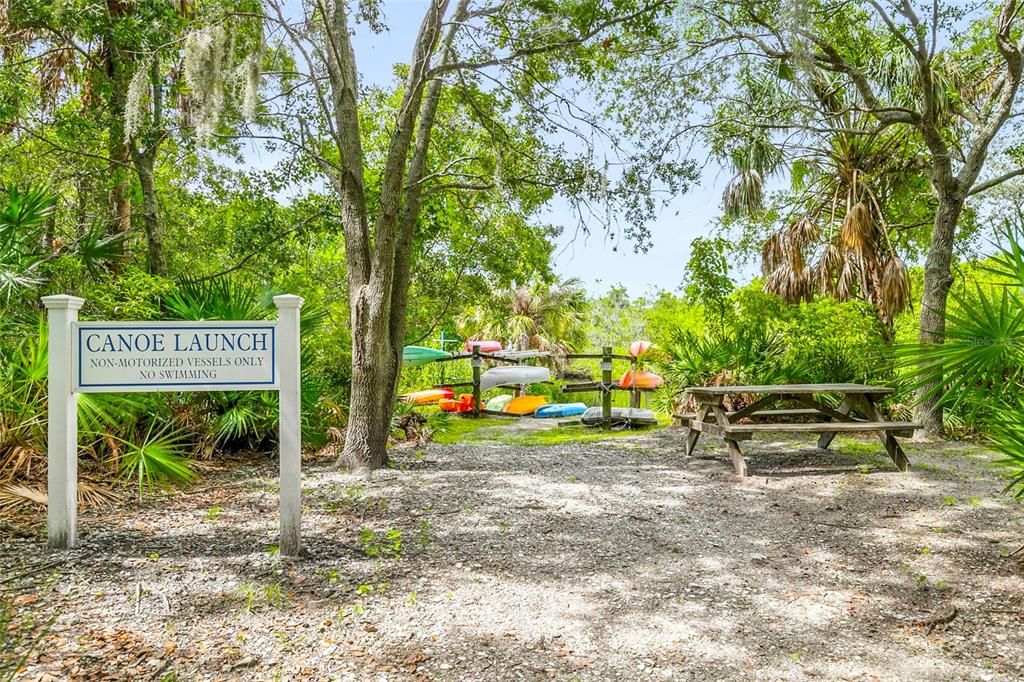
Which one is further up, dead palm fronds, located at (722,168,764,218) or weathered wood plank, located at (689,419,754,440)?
dead palm fronds, located at (722,168,764,218)

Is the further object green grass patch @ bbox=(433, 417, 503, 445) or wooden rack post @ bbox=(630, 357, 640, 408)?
wooden rack post @ bbox=(630, 357, 640, 408)

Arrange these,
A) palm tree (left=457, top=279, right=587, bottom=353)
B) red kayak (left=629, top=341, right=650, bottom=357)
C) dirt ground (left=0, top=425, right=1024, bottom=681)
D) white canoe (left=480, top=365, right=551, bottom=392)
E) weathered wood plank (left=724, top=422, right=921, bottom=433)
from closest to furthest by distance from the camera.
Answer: dirt ground (left=0, top=425, right=1024, bottom=681)
weathered wood plank (left=724, top=422, right=921, bottom=433)
red kayak (left=629, top=341, right=650, bottom=357)
white canoe (left=480, top=365, right=551, bottom=392)
palm tree (left=457, top=279, right=587, bottom=353)

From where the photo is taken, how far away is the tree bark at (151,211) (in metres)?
8.05

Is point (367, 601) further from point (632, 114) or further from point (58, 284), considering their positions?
point (632, 114)

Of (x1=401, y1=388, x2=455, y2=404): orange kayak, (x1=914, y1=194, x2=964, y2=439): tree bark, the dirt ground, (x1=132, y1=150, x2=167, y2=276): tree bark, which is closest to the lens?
the dirt ground

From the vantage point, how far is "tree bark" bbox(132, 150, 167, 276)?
805 cm

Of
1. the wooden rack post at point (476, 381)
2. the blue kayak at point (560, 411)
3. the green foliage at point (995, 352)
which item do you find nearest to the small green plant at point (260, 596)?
the green foliage at point (995, 352)

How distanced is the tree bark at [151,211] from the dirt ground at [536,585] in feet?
11.4

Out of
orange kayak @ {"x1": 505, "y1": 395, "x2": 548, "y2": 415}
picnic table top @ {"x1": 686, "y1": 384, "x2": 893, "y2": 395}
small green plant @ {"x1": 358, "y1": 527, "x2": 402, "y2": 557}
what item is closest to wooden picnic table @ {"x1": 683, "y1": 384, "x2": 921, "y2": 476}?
picnic table top @ {"x1": 686, "y1": 384, "x2": 893, "y2": 395}

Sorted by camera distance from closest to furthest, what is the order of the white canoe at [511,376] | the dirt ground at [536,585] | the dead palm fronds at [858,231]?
1. the dirt ground at [536,585]
2. the dead palm fronds at [858,231]
3. the white canoe at [511,376]

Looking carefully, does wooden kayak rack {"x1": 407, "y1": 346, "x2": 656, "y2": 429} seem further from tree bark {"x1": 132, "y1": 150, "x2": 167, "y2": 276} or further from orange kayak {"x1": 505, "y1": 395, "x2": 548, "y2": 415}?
tree bark {"x1": 132, "y1": 150, "x2": 167, "y2": 276}

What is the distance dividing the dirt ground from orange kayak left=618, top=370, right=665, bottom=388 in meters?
6.72

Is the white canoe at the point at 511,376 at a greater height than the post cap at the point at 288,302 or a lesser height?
lesser

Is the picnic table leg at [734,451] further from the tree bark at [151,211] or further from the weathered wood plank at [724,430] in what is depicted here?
the tree bark at [151,211]
